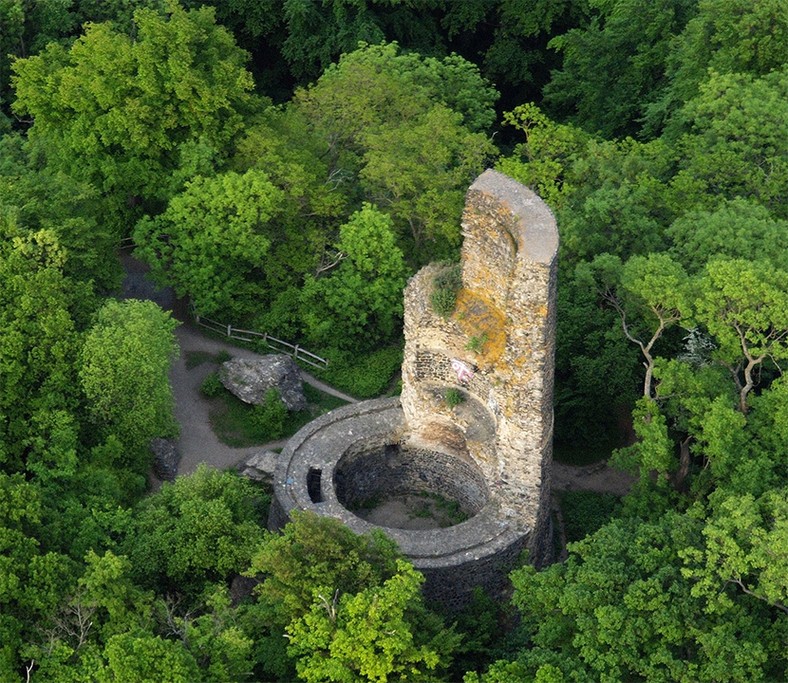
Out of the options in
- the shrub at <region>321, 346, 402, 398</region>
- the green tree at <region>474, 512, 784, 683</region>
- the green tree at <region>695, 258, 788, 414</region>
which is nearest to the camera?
the green tree at <region>474, 512, 784, 683</region>

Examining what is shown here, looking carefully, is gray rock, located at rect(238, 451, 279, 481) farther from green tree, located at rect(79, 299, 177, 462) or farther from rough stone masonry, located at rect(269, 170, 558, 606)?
green tree, located at rect(79, 299, 177, 462)

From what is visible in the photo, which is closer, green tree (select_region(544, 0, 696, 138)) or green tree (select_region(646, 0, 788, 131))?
green tree (select_region(646, 0, 788, 131))

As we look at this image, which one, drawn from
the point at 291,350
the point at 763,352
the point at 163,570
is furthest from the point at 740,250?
the point at 163,570

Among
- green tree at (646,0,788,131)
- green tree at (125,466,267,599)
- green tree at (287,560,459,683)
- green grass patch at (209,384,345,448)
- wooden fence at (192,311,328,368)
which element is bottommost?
green grass patch at (209,384,345,448)

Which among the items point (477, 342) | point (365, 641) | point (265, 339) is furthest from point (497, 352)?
point (265, 339)

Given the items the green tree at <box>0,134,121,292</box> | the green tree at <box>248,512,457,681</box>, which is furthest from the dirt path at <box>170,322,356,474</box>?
the green tree at <box>248,512,457,681</box>
